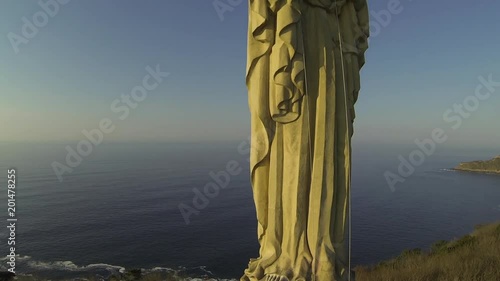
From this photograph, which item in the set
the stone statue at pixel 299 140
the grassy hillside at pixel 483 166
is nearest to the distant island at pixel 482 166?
the grassy hillside at pixel 483 166

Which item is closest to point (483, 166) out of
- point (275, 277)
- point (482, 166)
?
point (482, 166)

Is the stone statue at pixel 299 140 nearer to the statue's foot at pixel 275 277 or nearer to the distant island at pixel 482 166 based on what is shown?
the statue's foot at pixel 275 277

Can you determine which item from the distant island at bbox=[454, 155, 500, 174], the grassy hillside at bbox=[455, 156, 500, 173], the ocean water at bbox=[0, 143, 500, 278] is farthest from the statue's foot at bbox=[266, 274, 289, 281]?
the grassy hillside at bbox=[455, 156, 500, 173]

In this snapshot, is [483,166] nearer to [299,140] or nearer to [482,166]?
[482,166]

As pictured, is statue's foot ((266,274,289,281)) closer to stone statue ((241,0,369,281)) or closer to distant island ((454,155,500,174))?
stone statue ((241,0,369,281))

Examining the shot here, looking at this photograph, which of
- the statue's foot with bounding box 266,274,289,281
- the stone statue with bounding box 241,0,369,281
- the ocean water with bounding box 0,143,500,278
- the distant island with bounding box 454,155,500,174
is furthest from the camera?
the distant island with bounding box 454,155,500,174
